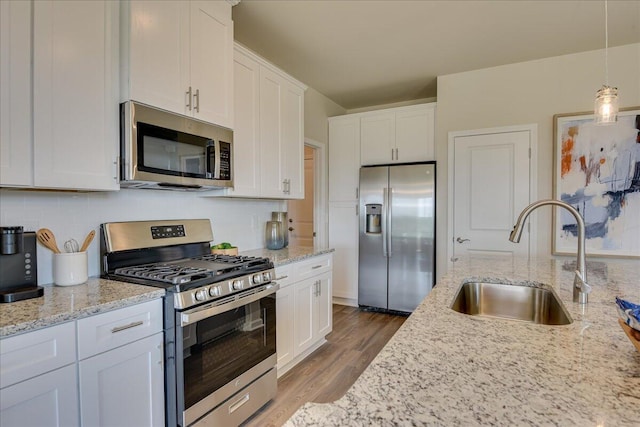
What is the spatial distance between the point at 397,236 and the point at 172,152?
8.82 ft

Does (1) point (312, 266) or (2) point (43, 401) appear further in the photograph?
(1) point (312, 266)

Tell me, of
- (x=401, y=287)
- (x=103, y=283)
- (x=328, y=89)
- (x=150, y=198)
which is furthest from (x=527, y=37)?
(x=103, y=283)

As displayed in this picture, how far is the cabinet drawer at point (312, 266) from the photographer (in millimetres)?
2568

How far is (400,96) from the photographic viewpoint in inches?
171

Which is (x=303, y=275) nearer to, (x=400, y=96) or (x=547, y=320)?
(x=547, y=320)

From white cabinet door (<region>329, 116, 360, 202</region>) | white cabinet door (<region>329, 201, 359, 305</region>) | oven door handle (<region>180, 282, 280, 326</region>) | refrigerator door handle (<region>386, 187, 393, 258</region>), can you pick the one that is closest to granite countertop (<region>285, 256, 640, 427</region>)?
oven door handle (<region>180, 282, 280, 326</region>)

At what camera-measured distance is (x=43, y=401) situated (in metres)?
1.14

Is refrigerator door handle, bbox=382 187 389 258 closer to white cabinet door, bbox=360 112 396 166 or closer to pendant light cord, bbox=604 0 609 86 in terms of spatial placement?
white cabinet door, bbox=360 112 396 166

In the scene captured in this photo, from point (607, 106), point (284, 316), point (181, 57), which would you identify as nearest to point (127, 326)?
point (284, 316)

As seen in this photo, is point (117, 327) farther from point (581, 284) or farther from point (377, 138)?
point (377, 138)

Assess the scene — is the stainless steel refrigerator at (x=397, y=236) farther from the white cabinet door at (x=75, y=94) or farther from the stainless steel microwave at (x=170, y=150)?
the white cabinet door at (x=75, y=94)

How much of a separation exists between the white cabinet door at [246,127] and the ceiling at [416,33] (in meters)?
0.41

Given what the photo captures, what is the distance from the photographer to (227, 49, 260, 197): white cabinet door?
241cm

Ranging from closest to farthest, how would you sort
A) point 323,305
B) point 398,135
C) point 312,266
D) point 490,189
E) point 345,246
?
point 312,266, point 323,305, point 490,189, point 398,135, point 345,246
